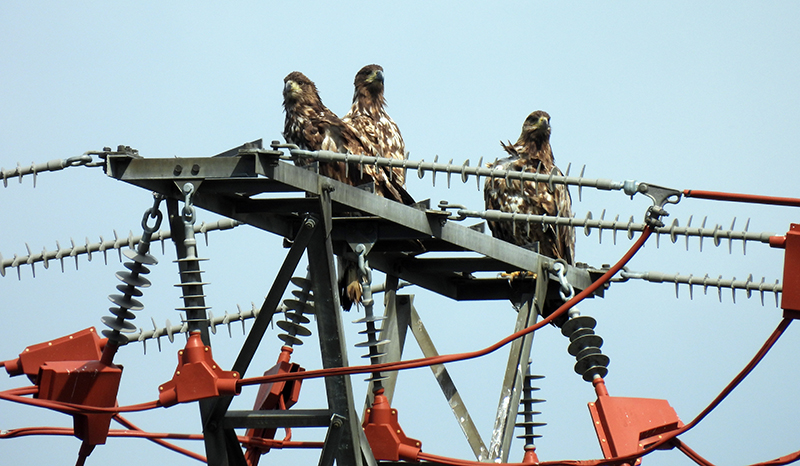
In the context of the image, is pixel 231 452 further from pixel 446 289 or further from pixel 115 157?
pixel 446 289

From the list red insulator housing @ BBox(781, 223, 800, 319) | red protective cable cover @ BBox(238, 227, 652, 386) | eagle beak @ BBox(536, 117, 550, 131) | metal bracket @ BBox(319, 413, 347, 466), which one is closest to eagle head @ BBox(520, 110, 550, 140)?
eagle beak @ BBox(536, 117, 550, 131)

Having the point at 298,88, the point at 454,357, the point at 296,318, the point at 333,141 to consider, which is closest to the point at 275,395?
the point at 296,318

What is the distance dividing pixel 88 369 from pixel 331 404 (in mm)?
1362

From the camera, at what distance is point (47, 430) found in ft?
23.5

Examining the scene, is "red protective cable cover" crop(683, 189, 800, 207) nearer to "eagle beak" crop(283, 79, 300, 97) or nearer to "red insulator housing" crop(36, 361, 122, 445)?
"red insulator housing" crop(36, 361, 122, 445)

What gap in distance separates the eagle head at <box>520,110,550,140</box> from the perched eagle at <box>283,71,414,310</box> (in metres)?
1.43

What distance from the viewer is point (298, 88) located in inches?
398

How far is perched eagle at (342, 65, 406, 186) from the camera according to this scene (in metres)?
10.4

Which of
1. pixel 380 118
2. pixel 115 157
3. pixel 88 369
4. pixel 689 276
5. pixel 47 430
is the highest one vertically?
pixel 380 118

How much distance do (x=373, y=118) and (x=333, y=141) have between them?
1717mm

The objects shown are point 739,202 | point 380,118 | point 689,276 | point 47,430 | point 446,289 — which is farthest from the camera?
point 380,118

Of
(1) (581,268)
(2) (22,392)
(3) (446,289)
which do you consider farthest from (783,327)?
(2) (22,392)

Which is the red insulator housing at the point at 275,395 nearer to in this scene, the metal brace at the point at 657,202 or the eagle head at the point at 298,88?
the metal brace at the point at 657,202

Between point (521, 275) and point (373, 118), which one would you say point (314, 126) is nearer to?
point (373, 118)
